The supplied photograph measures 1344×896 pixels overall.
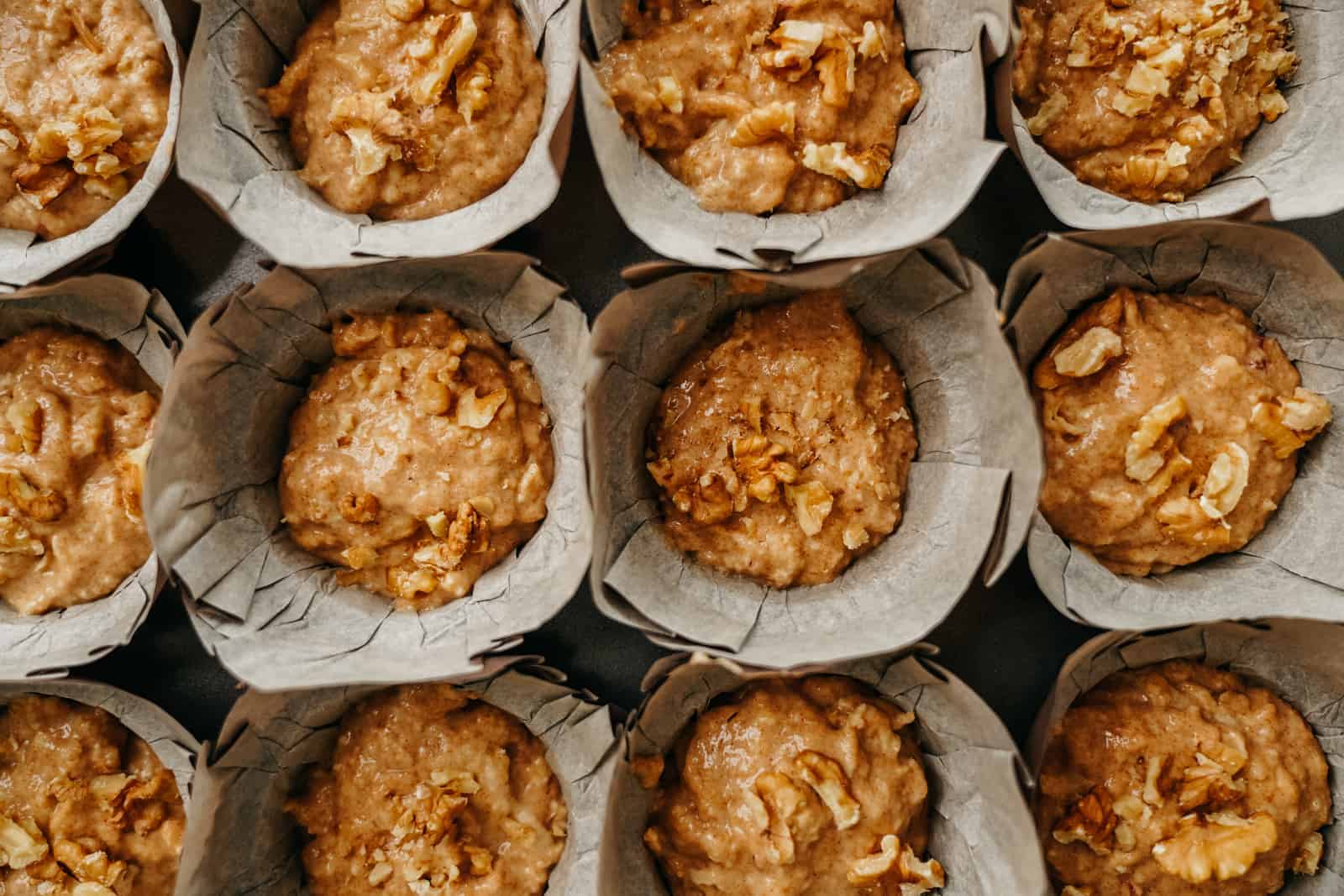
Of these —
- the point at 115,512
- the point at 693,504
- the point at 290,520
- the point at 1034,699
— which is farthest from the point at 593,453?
the point at 1034,699

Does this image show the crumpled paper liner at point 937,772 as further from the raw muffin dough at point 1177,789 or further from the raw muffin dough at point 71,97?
the raw muffin dough at point 71,97

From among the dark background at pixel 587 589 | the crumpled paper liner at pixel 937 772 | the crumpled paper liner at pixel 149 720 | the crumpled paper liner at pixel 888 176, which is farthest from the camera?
the dark background at pixel 587 589

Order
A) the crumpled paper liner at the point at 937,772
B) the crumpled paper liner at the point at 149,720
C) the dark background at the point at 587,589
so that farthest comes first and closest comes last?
the dark background at the point at 587,589 < the crumpled paper liner at the point at 149,720 < the crumpled paper liner at the point at 937,772

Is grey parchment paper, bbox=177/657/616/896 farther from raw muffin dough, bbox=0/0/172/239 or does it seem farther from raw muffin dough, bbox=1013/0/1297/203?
raw muffin dough, bbox=1013/0/1297/203

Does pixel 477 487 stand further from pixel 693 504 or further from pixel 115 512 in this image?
pixel 115 512

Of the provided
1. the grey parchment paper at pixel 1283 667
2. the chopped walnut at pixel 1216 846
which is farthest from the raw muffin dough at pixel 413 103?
the chopped walnut at pixel 1216 846

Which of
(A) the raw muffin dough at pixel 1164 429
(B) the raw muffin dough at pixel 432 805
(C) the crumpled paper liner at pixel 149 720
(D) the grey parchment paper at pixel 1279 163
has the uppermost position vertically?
(D) the grey parchment paper at pixel 1279 163

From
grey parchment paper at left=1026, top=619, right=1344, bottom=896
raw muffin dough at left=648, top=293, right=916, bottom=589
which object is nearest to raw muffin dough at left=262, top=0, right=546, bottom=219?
raw muffin dough at left=648, top=293, right=916, bottom=589

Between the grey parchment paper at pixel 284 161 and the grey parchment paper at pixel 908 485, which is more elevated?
the grey parchment paper at pixel 284 161
